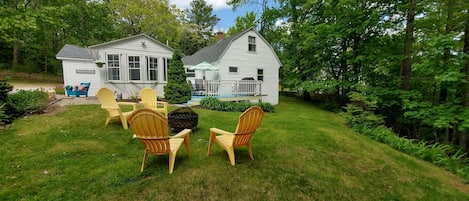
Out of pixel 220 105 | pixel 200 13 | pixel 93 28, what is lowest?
pixel 220 105

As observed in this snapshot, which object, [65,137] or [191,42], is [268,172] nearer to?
[65,137]

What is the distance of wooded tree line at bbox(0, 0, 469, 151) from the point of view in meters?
6.81

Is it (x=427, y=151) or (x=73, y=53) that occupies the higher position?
(x=73, y=53)

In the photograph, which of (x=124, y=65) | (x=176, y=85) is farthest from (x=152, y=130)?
(x=124, y=65)

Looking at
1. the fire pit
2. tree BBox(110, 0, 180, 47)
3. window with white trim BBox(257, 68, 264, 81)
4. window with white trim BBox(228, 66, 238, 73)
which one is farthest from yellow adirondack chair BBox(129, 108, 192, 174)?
tree BBox(110, 0, 180, 47)

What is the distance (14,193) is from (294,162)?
14.1 ft

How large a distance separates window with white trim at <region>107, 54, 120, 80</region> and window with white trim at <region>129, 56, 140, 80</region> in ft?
1.98

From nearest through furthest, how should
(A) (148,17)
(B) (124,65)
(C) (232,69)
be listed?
(B) (124,65) → (C) (232,69) → (A) (148,17)

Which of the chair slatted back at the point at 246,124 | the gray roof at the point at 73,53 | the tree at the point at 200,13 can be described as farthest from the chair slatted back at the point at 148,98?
the tree at the point at 200,13

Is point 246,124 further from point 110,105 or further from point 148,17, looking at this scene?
point 148,17

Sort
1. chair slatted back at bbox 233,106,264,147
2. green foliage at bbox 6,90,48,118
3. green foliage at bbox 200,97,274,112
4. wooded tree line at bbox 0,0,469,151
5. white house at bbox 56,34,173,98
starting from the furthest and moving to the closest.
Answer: white house at bbox 56,34,173,98, green foliage at bbox 200,97,274,112, wooded tree line at bbox 0,0,469,151, green foliage at bbox 6,90,48,118, chair slatted back at bbox 233,106,264,147

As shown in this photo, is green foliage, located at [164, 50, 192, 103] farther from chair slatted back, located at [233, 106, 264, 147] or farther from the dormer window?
chair slatted back, located at [233, 106, 264, 147]

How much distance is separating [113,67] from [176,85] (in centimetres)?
368

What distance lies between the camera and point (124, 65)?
34.0ft
